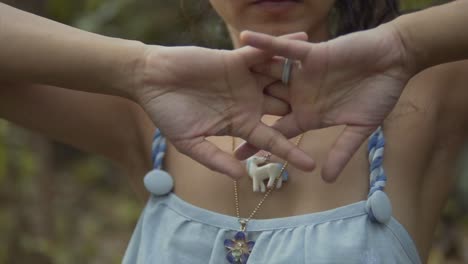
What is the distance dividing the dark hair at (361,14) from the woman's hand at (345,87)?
0.41 meters

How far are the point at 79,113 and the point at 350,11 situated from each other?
1.78 feet

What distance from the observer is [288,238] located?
1657 mm

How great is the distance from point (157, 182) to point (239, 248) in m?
0.20

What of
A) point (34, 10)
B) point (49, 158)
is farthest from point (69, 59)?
point (49, 158)

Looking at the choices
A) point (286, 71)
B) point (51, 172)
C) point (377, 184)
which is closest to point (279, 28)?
point (286, 71)

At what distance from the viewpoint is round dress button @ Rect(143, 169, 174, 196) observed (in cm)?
178

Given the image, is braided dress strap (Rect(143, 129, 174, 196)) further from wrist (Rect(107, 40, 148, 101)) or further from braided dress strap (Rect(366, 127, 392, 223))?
braided dress strap (Rect(366, 127, 392, 223))

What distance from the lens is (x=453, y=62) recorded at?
1716 millimetres

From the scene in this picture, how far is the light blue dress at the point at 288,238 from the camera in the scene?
1.62 meters

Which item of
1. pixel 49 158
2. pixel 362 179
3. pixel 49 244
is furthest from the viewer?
pixel 49 158

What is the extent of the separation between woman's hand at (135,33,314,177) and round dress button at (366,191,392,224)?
17 centimetres

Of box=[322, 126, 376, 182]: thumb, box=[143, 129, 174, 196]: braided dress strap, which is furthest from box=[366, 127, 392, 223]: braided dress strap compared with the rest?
box=[143, 129, 174, 196]: braided dress strap

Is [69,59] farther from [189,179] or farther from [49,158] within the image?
[49,158]

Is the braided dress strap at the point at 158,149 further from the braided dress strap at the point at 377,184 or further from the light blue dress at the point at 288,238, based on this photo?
the braided dress strap at the point at 377,184
